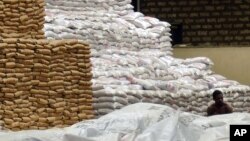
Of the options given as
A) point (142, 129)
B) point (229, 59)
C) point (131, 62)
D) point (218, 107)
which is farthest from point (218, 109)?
point (142, 129)

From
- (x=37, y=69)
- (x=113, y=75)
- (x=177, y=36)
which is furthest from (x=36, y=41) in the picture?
(x=177, y=36)

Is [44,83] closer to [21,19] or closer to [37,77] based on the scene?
[37,77]

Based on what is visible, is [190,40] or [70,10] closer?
[70,10]

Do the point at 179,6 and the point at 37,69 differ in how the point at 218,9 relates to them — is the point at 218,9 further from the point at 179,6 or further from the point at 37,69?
the point at 37,69

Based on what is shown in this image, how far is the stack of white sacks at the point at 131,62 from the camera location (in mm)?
9680

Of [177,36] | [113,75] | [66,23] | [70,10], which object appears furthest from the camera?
[177,36]

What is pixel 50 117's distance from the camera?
27.5 feet

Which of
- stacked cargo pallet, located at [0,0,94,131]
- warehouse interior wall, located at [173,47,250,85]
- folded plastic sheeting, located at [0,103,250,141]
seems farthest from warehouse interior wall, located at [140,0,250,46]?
folded plastic sheeting, located at [0,103,250,141]

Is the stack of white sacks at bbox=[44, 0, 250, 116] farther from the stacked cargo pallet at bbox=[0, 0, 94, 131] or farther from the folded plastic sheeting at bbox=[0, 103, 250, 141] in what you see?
the folded plastic sheeting at bbox=[0, 103, 250, 141]

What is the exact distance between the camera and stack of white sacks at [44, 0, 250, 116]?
31.8 ft

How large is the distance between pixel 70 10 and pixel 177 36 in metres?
4.20

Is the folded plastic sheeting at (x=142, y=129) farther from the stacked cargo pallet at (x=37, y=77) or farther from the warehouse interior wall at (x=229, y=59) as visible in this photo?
the warehouse interior wall at (x=229, y=59)

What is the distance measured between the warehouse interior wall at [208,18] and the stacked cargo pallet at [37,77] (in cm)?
694

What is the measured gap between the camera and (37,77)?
8281mm
